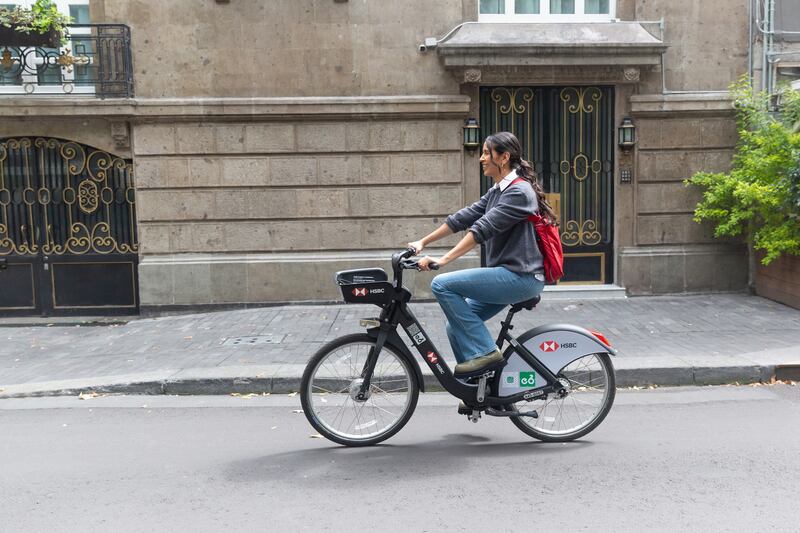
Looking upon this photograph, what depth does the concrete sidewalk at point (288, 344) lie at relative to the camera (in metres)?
7.07

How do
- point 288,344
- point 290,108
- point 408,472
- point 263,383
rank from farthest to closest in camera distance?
point 290,108 → point 288,344 → point 263,383 → point 408,472

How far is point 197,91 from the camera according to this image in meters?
11.0

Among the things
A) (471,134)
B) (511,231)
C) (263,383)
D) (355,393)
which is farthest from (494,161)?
(471,134)

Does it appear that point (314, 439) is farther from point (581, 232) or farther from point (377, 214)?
point (581, 232)

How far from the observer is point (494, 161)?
5.17 meters

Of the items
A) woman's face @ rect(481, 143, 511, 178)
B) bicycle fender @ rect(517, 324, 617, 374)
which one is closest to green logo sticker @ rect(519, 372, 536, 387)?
bicycle fender @ rect(517, 324, 617, 374)

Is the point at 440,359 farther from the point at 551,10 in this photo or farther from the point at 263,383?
the point at 551,10

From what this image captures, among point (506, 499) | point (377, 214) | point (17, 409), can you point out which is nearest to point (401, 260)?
point (506, 499)

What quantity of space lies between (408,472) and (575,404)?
1337mm

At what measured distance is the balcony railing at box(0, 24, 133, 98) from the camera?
35.6ft

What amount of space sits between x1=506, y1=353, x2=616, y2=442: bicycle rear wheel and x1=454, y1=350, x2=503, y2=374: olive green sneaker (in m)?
0.41

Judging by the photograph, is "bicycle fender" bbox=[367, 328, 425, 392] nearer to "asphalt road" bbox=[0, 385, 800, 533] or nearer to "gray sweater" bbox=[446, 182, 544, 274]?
"asphalt road" bbox=[0, 385, 800, 533]

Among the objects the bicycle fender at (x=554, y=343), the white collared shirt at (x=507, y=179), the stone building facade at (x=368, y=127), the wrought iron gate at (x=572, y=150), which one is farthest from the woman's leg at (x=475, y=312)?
the wrought iron gate at (x=572, y=150)

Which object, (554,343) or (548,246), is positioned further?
(554,343)
